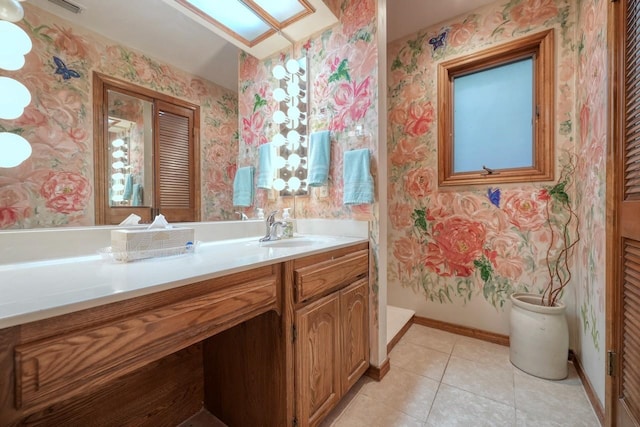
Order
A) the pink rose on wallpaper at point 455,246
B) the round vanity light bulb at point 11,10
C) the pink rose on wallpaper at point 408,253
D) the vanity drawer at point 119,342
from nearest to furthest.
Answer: the vanity drawer at point 119,342
the round vanity light bulb at point 11,10
the pink rose on wallpaper at point 455,246
the pink rose on wallpaper at point 408,253

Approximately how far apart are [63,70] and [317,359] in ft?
4.62

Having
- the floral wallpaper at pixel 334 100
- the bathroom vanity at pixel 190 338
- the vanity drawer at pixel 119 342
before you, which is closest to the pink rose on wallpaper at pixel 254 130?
the floral wallpaper at pixel 334 100

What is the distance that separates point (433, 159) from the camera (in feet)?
6.73

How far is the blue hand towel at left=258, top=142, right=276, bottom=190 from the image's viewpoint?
1.60 meters

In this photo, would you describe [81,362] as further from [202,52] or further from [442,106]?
[442,106]

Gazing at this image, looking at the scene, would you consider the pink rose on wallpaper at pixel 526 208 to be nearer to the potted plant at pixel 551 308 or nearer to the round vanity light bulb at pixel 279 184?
the potted plant at pixel 551 308

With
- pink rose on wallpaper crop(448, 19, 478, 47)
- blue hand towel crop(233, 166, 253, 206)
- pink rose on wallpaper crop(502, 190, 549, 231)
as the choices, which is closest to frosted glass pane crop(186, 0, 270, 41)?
blue hand towel crop(233, 166, 253, 206)

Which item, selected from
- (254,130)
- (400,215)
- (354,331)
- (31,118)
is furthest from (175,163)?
(400,215)

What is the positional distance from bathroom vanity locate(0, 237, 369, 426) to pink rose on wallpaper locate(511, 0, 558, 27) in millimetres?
Result: 1903

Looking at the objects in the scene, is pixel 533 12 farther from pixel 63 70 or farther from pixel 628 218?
pixel 63 70

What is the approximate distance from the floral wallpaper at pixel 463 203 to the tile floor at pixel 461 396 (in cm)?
44

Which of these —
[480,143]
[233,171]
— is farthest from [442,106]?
[233,171]

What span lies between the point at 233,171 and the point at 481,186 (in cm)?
173

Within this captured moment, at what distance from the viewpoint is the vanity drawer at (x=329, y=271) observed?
984mm
